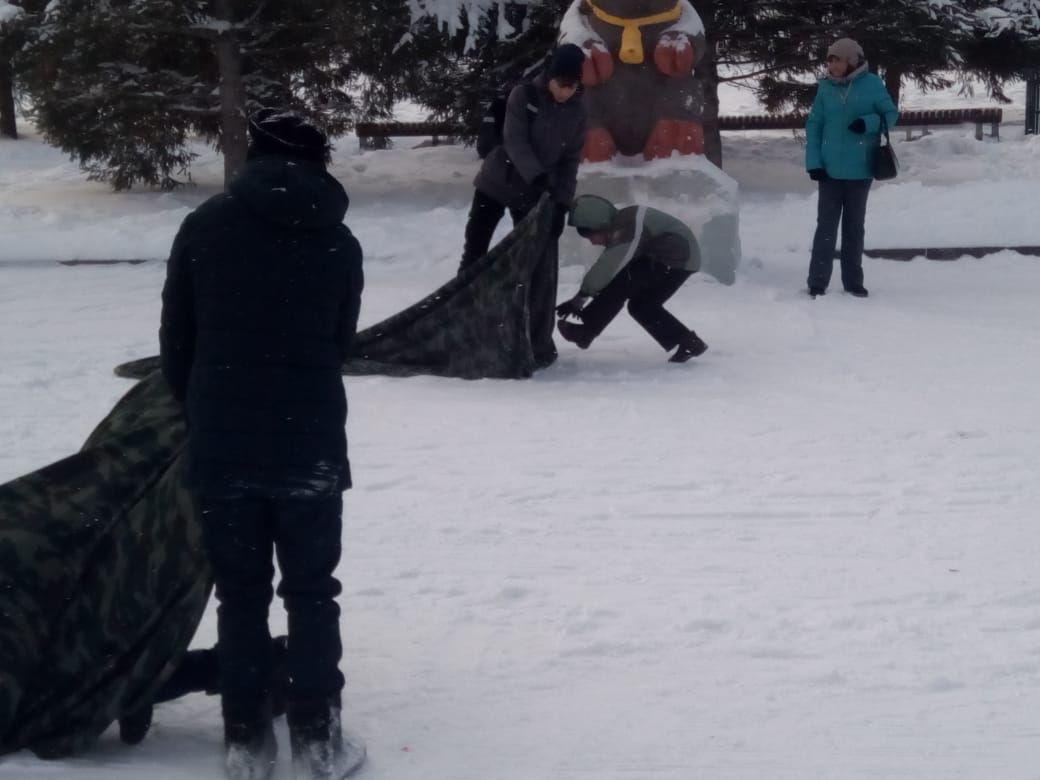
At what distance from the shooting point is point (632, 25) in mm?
10000

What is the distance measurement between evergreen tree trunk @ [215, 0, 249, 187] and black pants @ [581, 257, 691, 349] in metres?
7.77

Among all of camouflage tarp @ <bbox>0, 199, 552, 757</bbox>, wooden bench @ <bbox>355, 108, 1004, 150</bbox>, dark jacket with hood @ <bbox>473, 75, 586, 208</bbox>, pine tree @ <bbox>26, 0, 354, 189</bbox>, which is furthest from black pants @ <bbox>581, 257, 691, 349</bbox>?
wooden bench @ <bbox>355, 108, 1004, 150</bbox>

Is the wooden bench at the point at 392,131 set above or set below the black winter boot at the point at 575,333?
above

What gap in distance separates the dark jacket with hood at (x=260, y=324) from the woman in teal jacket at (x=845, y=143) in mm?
6842

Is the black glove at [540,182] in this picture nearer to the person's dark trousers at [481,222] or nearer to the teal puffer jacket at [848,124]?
the person's dark trousers at [481,222]

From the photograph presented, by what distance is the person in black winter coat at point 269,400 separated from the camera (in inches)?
121

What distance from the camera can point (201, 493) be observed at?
3.12 metres

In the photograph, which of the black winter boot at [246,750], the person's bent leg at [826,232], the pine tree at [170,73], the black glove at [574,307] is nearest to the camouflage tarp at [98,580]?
the black winter boot at [246,750]

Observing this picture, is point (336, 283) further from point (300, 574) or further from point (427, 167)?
point (427, 167)

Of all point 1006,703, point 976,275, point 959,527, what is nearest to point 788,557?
point 959,527

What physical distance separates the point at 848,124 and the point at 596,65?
5.71 ft

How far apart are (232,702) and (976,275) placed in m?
8.53

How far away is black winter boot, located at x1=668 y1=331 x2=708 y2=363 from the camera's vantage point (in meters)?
7.61

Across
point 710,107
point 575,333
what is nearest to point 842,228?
point 575,333
